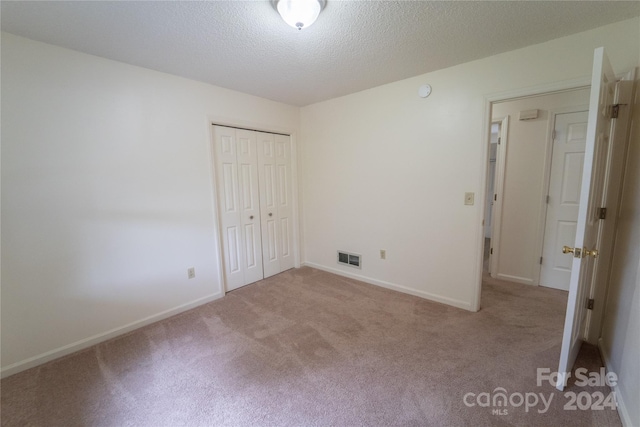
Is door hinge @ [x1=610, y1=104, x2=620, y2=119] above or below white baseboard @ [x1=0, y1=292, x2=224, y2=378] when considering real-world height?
above

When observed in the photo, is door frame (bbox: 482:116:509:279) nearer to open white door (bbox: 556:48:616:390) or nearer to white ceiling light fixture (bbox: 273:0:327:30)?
open white door (bbox: 556:48:616:390)

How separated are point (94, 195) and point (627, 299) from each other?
12.7 feet

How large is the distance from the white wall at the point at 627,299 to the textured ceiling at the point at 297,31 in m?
0.86

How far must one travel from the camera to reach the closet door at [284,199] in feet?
11.6

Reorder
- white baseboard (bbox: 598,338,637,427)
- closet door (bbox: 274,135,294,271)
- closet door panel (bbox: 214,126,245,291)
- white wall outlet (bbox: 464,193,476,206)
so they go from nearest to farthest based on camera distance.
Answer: white baseboard (bbox: 598,338,637,427), white wall outlet (bbox: 464,193,476,206), closet door panel (bbox: 214,126,245,291), closet door (bbox: 274,135,294,271)

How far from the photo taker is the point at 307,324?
93.3 inches

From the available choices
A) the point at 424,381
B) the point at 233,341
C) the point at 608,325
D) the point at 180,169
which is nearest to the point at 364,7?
the point at 180,169

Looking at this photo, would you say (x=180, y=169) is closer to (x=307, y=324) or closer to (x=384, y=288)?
(x=307, y=324)

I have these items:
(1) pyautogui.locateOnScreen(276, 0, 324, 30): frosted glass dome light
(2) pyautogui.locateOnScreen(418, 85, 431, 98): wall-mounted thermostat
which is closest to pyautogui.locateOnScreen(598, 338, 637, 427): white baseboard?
(2) pyautogui.locateOnScreen(418, 85, 431, 98): wall-mounted thermostat

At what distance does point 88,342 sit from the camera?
2.12m

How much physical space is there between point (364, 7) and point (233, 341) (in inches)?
103

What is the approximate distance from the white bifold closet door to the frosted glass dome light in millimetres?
1658

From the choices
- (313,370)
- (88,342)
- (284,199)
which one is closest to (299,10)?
(313,370)

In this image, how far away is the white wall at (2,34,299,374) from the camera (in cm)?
179
